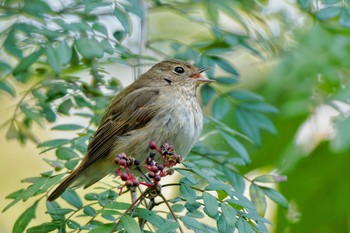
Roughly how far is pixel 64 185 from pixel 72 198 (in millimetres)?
152

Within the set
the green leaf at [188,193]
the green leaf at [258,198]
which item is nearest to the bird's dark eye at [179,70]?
the green leaf at [258,198]

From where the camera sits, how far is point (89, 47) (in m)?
3.78

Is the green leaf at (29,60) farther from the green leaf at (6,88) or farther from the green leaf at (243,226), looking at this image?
the green leaf at (243,226)

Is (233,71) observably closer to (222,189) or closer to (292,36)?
(292,36)

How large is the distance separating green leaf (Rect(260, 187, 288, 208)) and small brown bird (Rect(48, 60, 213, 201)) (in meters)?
0.49

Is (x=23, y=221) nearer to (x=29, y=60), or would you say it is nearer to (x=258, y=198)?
(x=29, y=60)

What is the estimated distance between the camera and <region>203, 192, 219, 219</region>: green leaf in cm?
294

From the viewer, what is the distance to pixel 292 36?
486 centimetres

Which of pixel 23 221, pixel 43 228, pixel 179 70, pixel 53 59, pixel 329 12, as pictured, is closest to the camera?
pixel 43 228

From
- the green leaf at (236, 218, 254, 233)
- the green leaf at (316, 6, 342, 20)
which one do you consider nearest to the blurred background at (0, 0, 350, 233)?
the green leaf at (316, 6, 342, 20)

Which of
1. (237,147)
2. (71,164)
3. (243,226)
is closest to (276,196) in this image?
(237,147)

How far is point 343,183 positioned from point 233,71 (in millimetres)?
926

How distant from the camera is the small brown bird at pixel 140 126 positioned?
4039 mm

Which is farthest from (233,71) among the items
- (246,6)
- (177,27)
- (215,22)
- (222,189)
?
(177,27)
